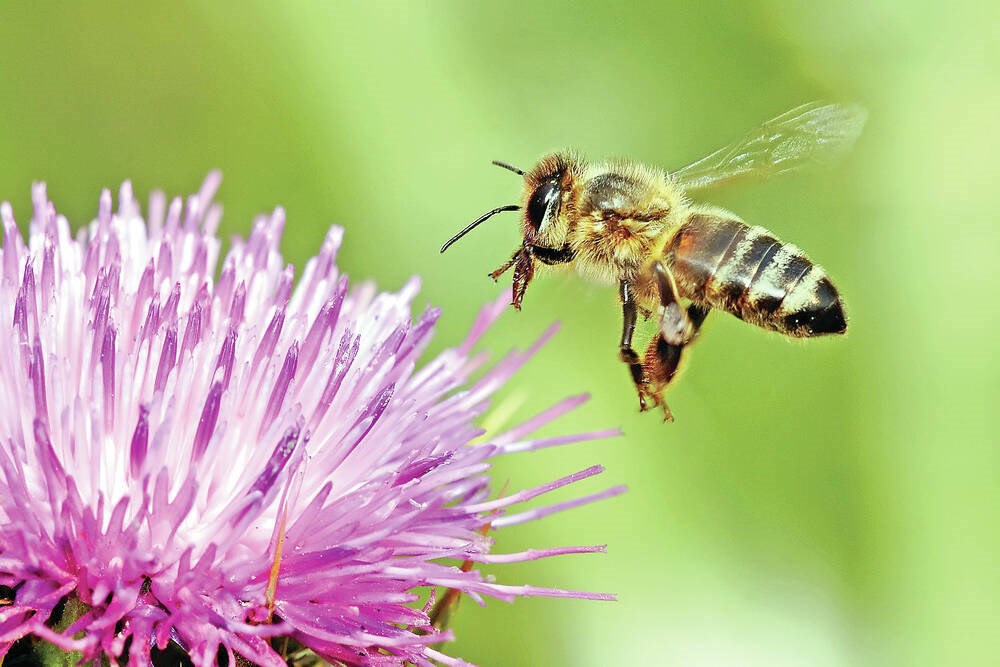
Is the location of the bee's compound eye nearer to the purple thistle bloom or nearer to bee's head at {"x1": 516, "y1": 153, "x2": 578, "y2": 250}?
bee's head at {"x1": 516, "y1": 153, "x2": 578, "y2": 250}

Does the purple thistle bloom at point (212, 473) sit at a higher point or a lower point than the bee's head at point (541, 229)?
lower

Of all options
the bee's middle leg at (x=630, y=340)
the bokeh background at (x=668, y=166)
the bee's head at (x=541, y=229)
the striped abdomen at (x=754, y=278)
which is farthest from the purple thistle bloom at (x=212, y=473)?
the bokeh background at (x=668, y=166)

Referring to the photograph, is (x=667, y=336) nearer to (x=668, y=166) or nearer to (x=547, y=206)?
(x=547, y=206)

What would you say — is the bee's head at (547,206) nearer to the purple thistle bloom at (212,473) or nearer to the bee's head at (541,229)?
the bee's head at (541,229)

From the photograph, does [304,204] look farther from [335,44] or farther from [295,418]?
[295,418]

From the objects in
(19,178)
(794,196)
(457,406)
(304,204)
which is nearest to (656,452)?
(794,196)

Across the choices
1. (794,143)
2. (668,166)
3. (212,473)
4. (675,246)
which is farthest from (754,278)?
(668,166)
